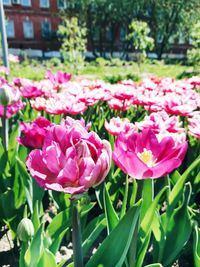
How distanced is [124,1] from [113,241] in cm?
2451

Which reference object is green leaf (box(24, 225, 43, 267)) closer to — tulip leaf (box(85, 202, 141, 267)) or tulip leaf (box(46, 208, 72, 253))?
tulip leaf (box(85, 202, 141, 267))

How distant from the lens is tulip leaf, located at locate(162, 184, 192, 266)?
4.24ft

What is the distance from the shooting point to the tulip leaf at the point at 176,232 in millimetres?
1292

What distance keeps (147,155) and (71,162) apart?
0.31m

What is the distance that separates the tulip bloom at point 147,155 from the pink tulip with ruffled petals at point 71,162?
0.11 meters

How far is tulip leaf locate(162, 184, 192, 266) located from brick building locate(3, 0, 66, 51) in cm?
2602

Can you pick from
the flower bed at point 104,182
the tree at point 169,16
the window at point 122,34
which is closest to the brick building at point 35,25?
the window at point 122,34

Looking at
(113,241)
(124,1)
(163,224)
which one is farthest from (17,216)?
(124,1)

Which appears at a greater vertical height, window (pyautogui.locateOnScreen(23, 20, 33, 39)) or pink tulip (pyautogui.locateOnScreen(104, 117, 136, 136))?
pink tulip (pyautogui.locateOnScreen(104, 117, 136, 136))

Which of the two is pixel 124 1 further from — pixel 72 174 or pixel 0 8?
pixel 72 174

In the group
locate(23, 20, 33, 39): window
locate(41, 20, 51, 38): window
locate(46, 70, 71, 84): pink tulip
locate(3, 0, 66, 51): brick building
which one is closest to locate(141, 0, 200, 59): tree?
locate(3, 0, 66, 51): brick building

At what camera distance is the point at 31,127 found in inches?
56.9

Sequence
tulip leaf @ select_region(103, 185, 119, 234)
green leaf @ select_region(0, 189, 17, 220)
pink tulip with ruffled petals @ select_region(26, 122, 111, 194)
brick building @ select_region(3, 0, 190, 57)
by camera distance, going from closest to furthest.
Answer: pink tulip with ruffled petals @ select_region(26, 122, 111, 194), tulip leaf @ select_region(103, 185, 119, 234), green leaf @ select_region(0, 189, 17, 220), brick building @ select_region(3, 0, 190, 57)

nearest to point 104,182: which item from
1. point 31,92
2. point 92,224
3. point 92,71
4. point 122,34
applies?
point 92,224
